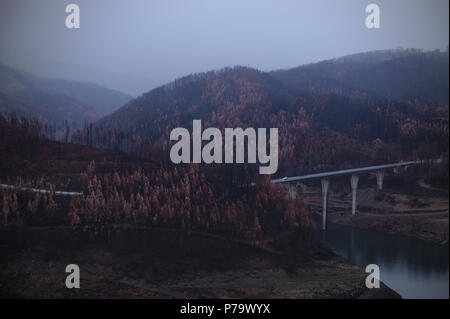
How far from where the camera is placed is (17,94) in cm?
3775

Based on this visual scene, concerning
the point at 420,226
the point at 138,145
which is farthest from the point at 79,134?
the point at 420,226

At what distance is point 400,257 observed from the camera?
30078 millimetres

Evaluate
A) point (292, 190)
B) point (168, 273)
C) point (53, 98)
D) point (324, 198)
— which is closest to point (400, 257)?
point (324, 198)

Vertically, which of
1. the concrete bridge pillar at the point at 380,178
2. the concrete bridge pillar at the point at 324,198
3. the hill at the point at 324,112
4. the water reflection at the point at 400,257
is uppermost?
the hill at the point at 324,112

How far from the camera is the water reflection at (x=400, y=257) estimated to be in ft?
82.0

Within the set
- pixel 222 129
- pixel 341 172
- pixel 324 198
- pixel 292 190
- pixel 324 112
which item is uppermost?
pixel 324 112

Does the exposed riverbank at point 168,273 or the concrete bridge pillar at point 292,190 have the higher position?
the concrete bridge pillar at point 292,190

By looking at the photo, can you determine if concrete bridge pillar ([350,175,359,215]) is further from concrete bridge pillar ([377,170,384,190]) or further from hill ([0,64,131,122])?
→ hill ([0,64,131,122])

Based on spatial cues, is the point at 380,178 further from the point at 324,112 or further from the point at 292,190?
the point at 324,112

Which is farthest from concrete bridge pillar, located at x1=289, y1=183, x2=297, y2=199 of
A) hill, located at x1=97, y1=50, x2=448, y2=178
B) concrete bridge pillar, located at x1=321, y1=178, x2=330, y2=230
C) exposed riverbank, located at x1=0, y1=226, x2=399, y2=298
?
exposed riverbank, located at x1=0, y1=226, x2=399, y2=298

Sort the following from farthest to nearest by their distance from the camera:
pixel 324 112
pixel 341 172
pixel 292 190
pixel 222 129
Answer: pixel 324 112, pixel 222 129, pixel 341 172, pixel 292 190

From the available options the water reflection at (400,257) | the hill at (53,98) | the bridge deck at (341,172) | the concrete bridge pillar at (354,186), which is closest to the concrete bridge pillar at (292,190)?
the bridge deck at (341,172)

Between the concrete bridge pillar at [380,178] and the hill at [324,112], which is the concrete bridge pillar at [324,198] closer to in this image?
the hill at [324,112]
